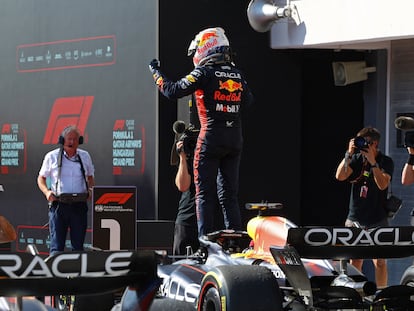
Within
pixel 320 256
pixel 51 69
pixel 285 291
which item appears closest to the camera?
pixel 320 256

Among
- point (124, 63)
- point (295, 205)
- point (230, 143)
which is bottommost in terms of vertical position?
point (295, 205)

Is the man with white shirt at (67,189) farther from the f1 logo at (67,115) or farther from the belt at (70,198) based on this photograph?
the f1 logo at (67,115)

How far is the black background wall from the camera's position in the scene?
13109mm

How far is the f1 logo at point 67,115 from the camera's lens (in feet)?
46.4

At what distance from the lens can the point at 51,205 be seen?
1220 cm

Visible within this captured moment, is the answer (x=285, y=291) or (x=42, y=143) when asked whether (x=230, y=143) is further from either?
(x=42, y=143)

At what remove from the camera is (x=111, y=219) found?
471 inches

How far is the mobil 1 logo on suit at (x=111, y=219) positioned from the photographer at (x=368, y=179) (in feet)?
8.73

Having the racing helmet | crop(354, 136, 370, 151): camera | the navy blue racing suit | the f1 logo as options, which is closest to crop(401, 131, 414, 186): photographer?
crop(354, 136, 370, 151): camera

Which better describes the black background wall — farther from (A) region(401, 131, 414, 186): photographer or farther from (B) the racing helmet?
(A) region(401, 131, 414, 186): photographer

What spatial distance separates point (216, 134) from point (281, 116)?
4.60 metres

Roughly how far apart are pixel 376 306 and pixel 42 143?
29.0 ft

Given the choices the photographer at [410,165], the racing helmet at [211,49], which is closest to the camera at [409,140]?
the photographer at [410,165]

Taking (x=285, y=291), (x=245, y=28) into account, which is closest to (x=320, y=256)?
(x=285, y=291)
